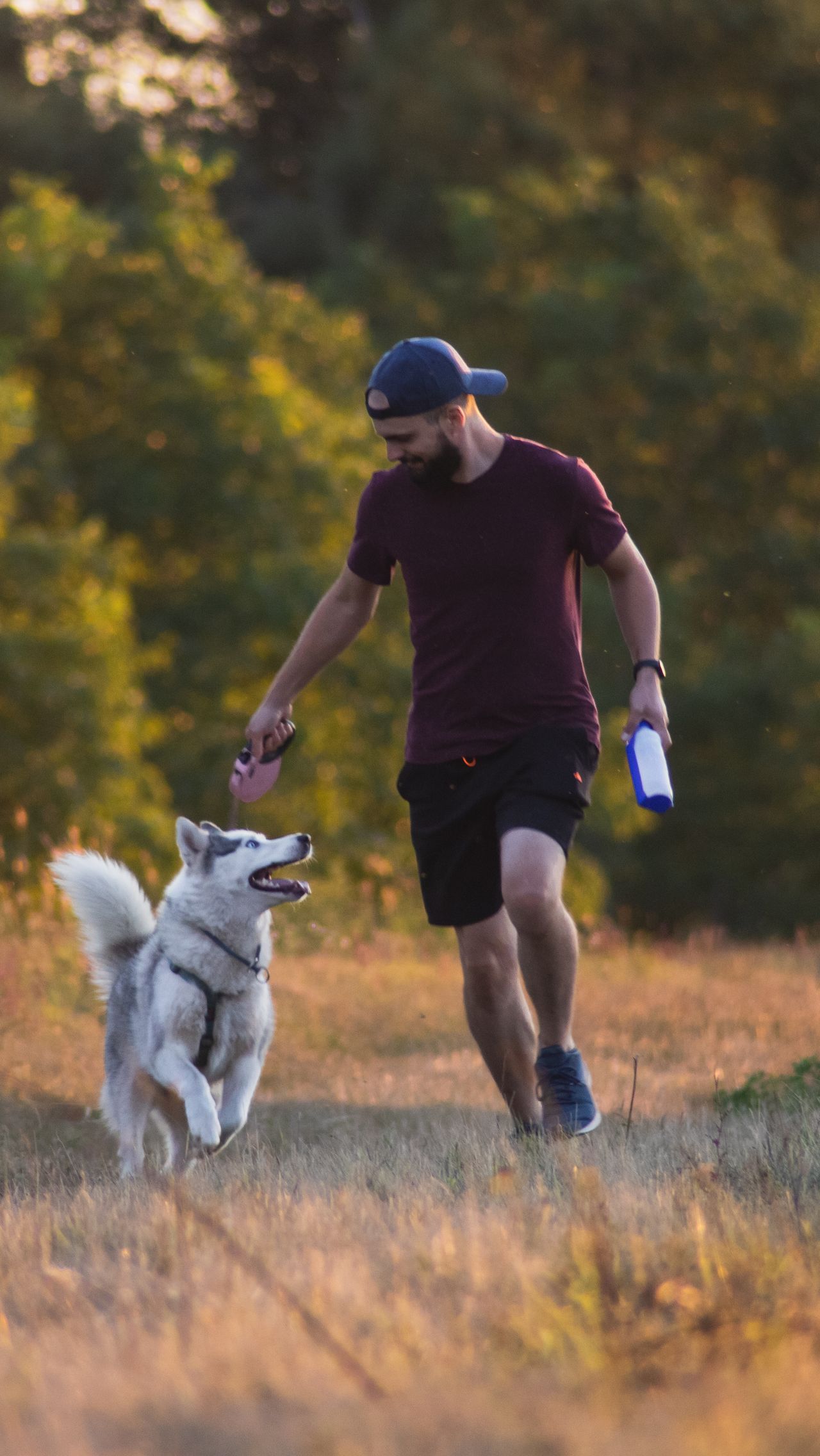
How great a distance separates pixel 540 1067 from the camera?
5195 millimetres

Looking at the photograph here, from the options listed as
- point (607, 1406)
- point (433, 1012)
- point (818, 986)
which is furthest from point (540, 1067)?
point (818, 986)

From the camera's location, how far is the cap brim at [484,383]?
5188 mm

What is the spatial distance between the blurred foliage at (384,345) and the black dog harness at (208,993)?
45.0ft

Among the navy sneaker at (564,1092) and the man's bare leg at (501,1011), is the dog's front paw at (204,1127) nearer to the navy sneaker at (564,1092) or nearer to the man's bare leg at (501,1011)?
the man's bare leg at (501,1011)

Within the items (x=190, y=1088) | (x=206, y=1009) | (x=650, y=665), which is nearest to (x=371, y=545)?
(x=650, y=665)

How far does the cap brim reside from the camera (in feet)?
17.0

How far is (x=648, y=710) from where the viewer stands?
5059 millimetres

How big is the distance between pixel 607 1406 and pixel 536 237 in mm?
29327

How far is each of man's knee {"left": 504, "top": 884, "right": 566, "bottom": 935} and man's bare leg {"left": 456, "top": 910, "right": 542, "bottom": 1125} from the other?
1.17 ft

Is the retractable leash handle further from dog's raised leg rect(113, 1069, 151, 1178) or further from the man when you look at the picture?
dog's raised leg rect(113, 1069, 151, 1178)

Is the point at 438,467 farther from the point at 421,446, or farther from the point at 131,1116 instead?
the point at 131,1116

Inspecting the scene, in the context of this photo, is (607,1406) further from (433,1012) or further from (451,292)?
(451,292)

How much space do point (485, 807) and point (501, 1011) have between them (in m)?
0.67

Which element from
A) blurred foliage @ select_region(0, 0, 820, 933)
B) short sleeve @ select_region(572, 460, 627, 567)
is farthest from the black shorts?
blurred foliage @ select_region(0, 0, 820, 933)
